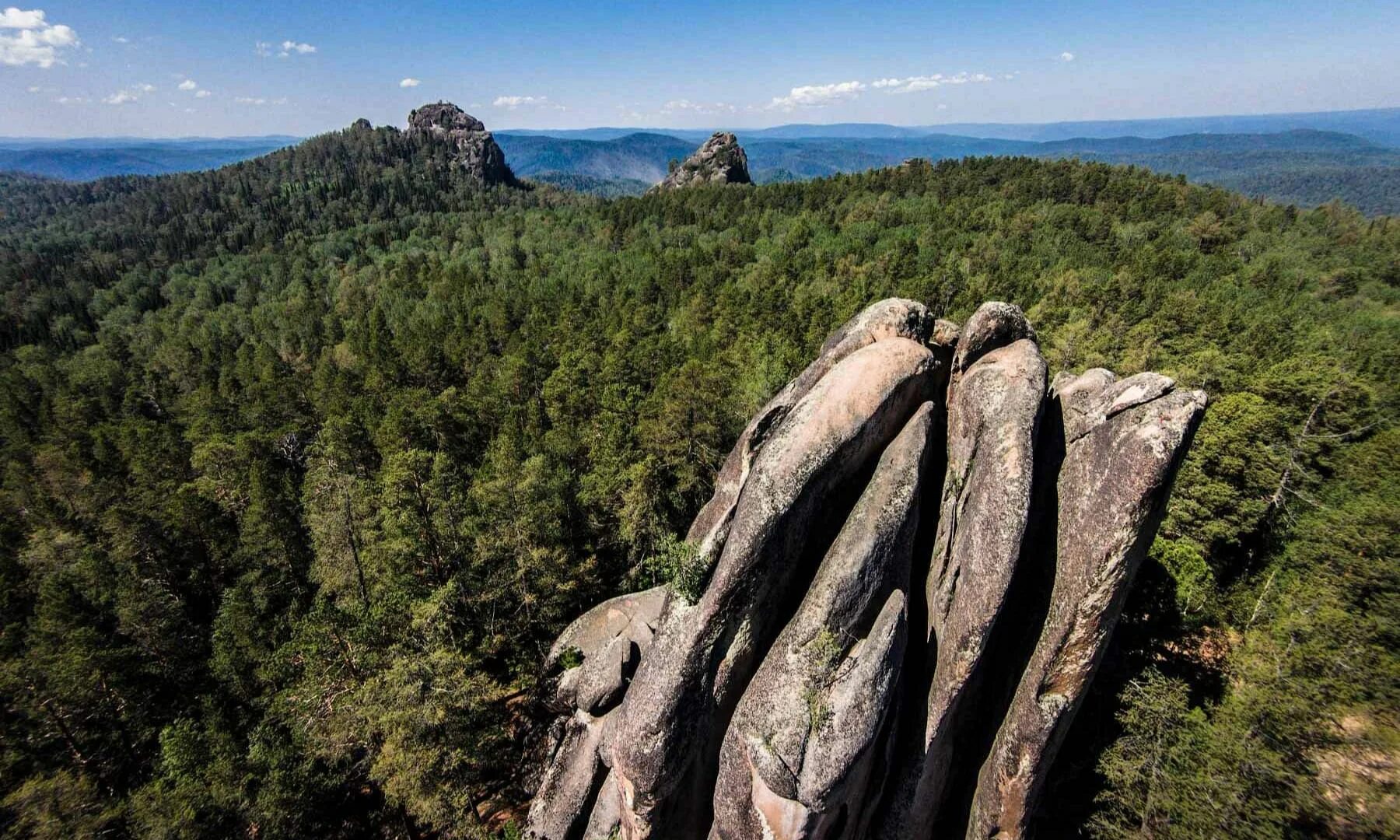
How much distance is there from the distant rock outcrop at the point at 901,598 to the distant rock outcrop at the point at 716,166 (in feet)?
583

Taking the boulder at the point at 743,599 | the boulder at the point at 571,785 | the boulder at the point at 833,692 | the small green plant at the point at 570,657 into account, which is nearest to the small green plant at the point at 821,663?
the boulder at the point at 833,692

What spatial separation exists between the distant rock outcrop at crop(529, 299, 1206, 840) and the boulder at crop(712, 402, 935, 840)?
53 mm

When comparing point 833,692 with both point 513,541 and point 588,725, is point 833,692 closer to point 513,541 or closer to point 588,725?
point 588,725

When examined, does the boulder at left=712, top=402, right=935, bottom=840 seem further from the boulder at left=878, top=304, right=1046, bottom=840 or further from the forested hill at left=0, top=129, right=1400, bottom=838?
the forested hill at left=0, top=129, right=1400, bottom=838

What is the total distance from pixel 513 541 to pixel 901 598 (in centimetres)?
2138

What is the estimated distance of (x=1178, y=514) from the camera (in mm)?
32250

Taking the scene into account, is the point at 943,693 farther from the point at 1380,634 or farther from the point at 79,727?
the point at 79,727

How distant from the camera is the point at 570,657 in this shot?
26.4 m

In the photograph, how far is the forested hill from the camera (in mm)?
19484

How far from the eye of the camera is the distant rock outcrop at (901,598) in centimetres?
1452

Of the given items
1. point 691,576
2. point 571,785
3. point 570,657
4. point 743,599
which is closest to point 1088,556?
point 743,599

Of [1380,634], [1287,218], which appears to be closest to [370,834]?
[1380,634]

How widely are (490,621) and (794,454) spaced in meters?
22.8

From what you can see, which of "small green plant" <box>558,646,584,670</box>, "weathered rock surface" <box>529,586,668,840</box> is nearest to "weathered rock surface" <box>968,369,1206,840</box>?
"weathered rock surface" <box>529,586,668,840</box>
